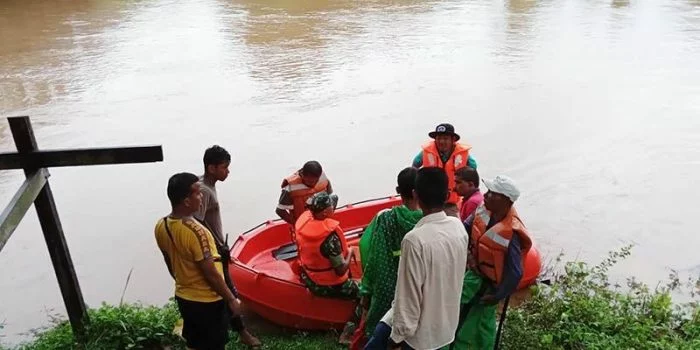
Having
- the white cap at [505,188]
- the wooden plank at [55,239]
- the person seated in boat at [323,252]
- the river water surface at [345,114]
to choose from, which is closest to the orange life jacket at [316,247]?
the person seated in boat at [323,252]

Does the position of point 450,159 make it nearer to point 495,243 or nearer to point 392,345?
point 495,243

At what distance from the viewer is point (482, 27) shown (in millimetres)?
16578

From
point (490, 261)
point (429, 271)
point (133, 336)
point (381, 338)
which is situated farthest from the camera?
point (133, 336)

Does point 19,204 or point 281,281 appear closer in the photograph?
point 19,204

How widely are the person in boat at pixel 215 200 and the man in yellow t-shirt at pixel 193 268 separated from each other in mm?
415

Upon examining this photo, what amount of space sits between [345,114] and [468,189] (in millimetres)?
6198

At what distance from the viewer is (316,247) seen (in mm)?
3715

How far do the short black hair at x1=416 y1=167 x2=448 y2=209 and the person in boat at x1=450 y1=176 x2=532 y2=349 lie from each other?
49 centimetres

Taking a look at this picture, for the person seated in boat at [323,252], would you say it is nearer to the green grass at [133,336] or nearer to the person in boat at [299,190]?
the green grass at [133,336]

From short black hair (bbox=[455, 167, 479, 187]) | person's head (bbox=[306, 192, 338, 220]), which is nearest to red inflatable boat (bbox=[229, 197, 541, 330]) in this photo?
person's head (bbox=[306, 192, 338, 220])

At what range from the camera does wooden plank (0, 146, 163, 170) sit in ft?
10.2

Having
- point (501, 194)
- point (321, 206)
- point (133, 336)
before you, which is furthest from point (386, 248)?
point (133, 336)

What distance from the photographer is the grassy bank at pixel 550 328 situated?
3.63 m

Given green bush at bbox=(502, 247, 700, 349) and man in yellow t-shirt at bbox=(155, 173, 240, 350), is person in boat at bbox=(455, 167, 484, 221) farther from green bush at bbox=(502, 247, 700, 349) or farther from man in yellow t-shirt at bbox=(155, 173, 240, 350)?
man in yellow t-shirt at bbox=(155, 173, 240, 350)
